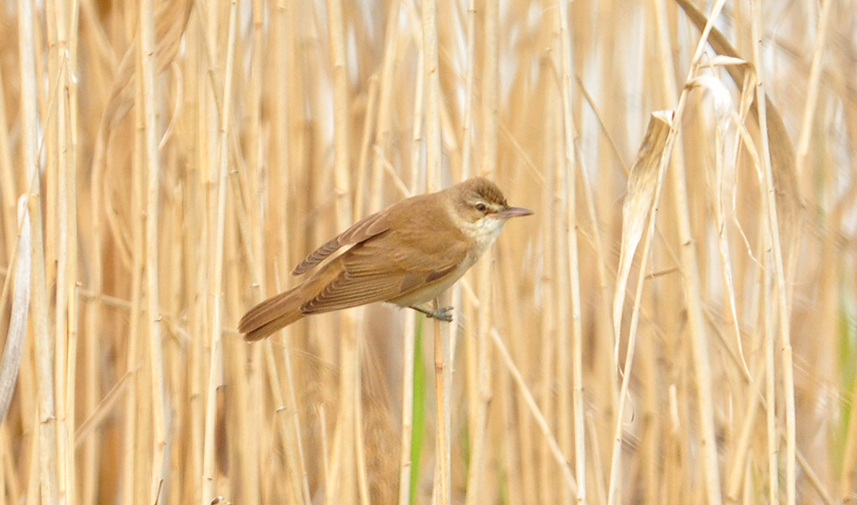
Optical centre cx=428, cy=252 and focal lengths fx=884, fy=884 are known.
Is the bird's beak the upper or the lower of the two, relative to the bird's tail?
upper

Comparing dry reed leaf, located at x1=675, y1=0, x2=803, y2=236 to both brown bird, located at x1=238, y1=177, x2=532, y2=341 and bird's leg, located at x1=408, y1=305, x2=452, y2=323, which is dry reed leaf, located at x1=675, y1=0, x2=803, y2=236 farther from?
bird's leg, located at x1=408, y1=305, x2=452, y2=323

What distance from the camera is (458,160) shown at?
231 cm

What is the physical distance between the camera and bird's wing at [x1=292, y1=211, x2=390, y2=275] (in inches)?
88.0

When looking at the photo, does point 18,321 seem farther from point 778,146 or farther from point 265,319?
point 778,146

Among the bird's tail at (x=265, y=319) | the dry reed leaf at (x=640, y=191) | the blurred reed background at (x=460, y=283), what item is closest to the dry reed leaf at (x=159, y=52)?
the blurred reed background at (x=460, y=283)

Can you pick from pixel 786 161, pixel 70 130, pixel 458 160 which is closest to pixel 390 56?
pixel 458 160

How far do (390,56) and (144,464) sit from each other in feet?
3.73

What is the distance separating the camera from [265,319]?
6.47 ft

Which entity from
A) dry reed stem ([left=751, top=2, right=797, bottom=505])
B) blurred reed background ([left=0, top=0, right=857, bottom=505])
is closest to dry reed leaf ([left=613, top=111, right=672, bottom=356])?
blurred reed background ([left=0, top=0, right=857, bottom=505])

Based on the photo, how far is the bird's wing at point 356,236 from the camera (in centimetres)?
224

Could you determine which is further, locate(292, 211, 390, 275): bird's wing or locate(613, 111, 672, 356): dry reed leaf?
locate(292, 211, 390, 275): bird's wing

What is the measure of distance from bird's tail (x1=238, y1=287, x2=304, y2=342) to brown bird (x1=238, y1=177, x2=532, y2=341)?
134 millimetres

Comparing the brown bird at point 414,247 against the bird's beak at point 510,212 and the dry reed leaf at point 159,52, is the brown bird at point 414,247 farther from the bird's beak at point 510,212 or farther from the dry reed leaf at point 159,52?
the dry reed leaf at point 159,52

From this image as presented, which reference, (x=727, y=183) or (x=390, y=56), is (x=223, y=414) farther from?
(x=727, y=183)
